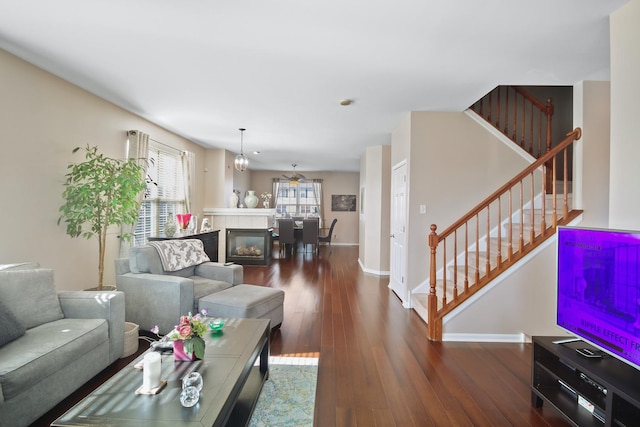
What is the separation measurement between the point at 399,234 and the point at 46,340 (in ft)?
13.3

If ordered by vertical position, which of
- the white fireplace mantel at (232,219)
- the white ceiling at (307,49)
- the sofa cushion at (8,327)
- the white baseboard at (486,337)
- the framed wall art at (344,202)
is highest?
the white ceiling at (307,49)

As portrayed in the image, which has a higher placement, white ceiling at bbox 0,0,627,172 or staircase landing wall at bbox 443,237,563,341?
white ceiling at bbox 0,0,627,172

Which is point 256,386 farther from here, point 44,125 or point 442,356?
point 44,125

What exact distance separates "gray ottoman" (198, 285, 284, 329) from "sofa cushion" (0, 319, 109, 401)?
2.86ft

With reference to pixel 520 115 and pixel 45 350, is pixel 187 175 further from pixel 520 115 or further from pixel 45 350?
pixel 520 115

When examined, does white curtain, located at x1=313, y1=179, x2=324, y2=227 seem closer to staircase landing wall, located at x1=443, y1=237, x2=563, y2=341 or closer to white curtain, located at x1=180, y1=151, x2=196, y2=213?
white curtain, located at x1=180, y1=151, x2=196, y2=213

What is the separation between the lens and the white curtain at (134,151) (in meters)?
4.28

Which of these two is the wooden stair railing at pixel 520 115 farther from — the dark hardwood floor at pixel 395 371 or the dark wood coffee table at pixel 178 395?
the dark wood coffee table at pixel 178 395

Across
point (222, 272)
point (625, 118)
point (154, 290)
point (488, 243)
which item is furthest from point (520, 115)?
point (154, 290)

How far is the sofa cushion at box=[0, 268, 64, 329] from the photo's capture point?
2146mm

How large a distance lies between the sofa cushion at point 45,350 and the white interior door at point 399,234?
11.2 ft

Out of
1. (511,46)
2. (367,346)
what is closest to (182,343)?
(367,346)

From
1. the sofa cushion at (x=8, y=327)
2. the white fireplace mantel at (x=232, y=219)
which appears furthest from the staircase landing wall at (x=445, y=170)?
the sofa cushion at (x=8, y=327)

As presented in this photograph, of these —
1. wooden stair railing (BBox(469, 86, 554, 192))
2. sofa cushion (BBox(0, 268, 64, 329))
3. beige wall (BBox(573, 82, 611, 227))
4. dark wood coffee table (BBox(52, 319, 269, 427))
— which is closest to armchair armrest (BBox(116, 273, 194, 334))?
sofa cushion (BBox(0, 268, 64, 329))
